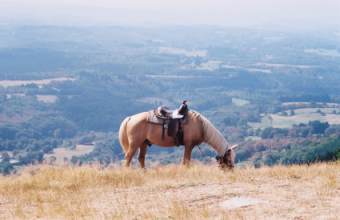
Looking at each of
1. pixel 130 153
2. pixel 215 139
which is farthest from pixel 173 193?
pixel 130 153

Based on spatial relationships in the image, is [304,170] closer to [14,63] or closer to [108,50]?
[14,63]

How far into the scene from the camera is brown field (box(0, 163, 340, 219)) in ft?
25.2

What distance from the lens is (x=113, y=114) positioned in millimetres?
86625

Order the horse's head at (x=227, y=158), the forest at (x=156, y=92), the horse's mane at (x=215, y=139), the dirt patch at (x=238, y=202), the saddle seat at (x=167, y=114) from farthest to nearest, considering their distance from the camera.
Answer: the forest at (x=156, y=92) < the saddle seat at (x=167, y=114) < the horse's mane at (x=215, y=139) < the horse's head at (x=227, y=158) < the dirt patch at (x=238, y=202)

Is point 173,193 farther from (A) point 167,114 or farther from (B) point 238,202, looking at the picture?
(A) point 167,114

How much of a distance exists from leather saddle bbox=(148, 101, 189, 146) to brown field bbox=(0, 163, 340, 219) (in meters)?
1.22

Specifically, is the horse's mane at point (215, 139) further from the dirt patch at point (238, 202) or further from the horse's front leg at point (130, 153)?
the dirt patch at point (238, 202)

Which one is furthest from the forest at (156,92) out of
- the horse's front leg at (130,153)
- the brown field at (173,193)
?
the brown field at (173,193)

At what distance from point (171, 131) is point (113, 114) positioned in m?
74.1

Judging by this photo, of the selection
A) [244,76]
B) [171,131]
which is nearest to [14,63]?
[244,76]

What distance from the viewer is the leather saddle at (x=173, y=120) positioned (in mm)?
12906

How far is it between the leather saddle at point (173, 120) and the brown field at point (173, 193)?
122 cm

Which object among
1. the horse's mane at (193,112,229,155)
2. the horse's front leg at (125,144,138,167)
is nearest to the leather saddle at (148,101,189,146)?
the horse's mane at (193,112,229,155)

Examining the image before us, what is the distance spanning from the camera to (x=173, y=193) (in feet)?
30.4
